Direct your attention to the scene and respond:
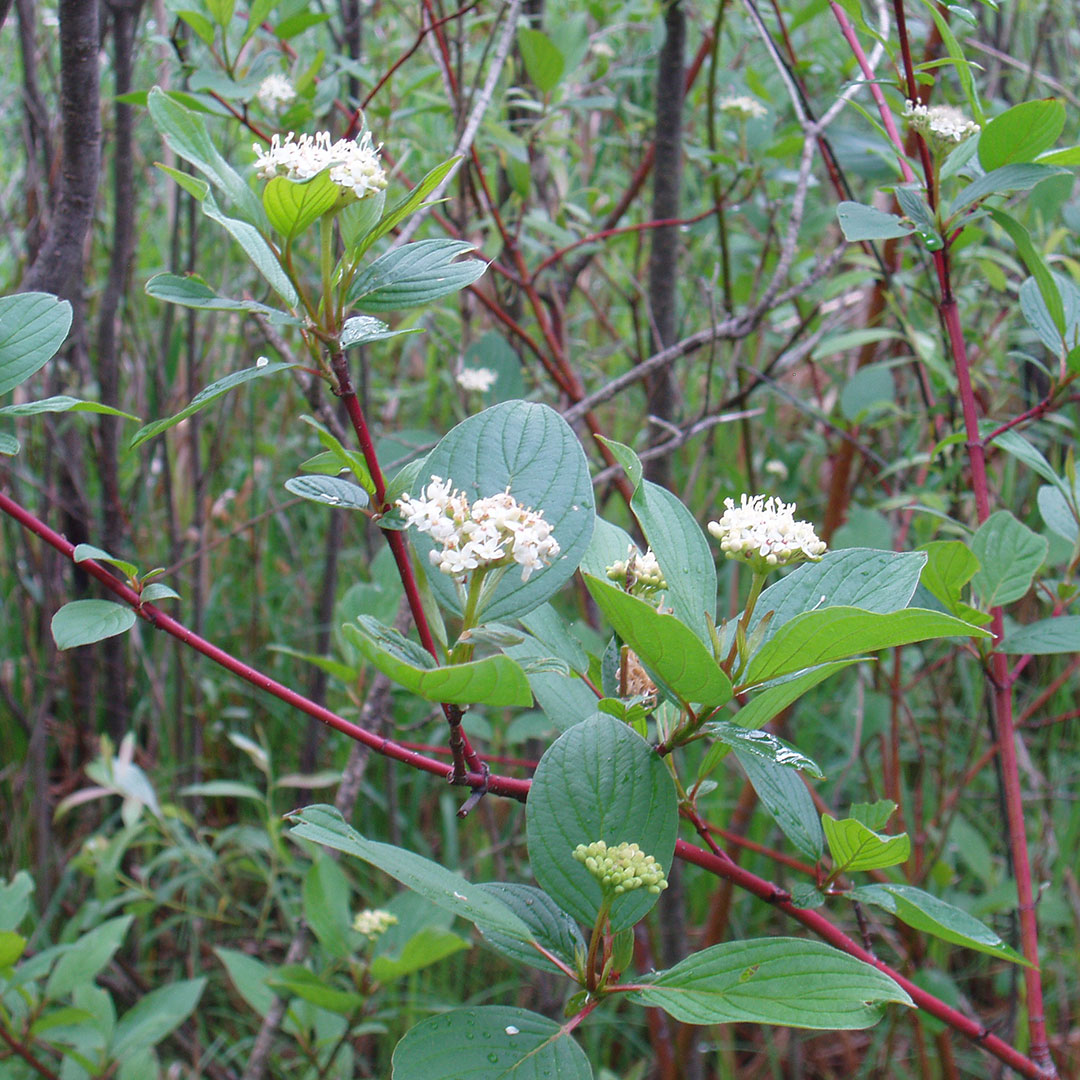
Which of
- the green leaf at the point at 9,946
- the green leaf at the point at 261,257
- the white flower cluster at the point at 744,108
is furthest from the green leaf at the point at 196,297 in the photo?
the white flower cluster at the point at 744,108

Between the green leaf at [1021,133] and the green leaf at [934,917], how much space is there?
1.59 feet

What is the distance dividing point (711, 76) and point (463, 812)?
1.14 meters

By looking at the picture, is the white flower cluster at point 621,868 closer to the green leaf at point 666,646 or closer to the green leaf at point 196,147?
the green leaf at point 666,646

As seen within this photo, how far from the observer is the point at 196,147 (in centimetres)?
48

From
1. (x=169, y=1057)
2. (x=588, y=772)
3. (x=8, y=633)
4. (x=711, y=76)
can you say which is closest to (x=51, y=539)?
(x=588, y=772)

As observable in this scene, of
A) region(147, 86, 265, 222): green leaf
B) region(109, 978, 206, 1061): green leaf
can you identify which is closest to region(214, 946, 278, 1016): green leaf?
region(109, 978, 206, 1061): green leaf

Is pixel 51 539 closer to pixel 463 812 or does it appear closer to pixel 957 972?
pixel 463 812

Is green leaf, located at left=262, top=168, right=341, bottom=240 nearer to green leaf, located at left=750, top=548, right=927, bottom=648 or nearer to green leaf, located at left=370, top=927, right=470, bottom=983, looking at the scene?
green leaf, located at left=750, top=548, right=927, bottom=648

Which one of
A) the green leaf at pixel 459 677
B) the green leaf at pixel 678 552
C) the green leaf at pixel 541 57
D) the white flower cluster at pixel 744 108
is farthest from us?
the white flower cluster at pixel 744 108

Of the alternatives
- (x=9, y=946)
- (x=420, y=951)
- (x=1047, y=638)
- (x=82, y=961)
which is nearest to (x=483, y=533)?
(x=1047, y=638)

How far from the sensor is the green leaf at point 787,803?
541 millimetres

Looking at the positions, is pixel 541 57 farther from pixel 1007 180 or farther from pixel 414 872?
pixel 414 872

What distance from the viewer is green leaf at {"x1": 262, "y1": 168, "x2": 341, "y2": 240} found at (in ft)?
1.42

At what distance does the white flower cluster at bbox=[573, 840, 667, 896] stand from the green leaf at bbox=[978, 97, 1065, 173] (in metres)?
0.53
